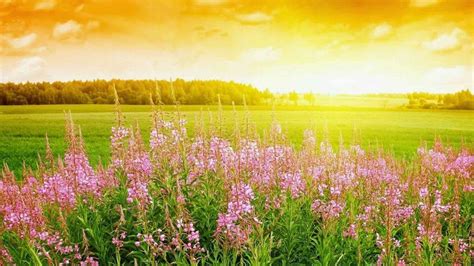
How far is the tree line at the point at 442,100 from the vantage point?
1623 inches

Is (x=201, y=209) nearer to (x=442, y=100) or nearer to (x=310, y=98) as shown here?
(x=442, y=100)

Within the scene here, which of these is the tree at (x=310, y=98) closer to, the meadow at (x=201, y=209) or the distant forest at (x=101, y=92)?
the distant forest at (x=101, y=92)

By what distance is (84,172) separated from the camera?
662cm

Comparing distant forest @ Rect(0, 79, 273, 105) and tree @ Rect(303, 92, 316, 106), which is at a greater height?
distant forest @ Rect(0, 79, 273, 105)

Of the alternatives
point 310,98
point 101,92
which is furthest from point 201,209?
point 310,98

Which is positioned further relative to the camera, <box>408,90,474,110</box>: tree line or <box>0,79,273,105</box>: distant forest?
<box>0,79,273,105</box>: distant forest

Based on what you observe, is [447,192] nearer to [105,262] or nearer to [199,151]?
[199,151]

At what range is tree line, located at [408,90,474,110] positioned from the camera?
4122 centimetres

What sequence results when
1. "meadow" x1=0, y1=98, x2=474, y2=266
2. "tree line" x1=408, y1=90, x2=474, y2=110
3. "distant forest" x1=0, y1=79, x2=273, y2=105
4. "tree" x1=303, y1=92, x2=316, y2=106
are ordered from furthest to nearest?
"tree" x1=303, y1=92, x2=316, y2=106 < "distant forest" x1=0, y1=79, x2=273, y2=105 < "tree line" x1=408, y1=90, x2=474, y2=110 < "meadow" x1=0, y1=98, x2=474, y2=266

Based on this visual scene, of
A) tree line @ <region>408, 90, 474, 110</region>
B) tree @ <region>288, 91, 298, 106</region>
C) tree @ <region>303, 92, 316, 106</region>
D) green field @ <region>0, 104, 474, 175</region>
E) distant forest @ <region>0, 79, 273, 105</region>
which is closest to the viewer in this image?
Answer: green field @ <region>0, 104, 474, 175</region>

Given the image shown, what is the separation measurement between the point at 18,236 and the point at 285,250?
359cm

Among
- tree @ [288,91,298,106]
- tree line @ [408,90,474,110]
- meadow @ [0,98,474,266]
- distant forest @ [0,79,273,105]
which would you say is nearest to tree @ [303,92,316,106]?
tree @ [288,91,298,106]

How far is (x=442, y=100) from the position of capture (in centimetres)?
4591

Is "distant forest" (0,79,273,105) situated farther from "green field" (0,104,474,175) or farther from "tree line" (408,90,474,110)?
"tree line" (408,90,474,110)
